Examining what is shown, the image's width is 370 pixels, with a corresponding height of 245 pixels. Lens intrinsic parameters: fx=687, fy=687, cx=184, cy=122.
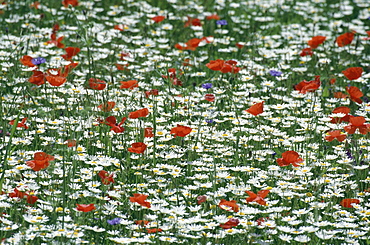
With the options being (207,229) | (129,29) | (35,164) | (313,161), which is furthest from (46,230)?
(129,29)

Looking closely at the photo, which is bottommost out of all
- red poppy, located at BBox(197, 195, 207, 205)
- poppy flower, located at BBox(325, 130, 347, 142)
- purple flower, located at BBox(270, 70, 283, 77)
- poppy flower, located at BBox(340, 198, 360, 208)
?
purple flower, located at BBox(270, 70, 283, 77)

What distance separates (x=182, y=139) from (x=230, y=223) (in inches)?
45.7

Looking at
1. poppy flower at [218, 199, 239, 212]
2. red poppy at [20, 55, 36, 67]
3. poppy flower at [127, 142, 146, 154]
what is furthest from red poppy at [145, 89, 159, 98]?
poppy flower at [218, 199, 239, 212]

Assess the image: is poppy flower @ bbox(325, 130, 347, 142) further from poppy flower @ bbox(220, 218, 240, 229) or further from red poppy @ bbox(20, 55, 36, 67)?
red poppy @ bbox(20, 55, 36, 67)

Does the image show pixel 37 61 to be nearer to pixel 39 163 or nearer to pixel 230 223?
pixel 39 163

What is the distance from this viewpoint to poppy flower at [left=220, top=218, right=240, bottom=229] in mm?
3186

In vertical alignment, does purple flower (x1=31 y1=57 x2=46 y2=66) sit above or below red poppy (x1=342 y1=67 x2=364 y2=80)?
below

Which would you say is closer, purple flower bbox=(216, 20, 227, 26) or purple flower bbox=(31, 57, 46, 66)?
purple flower bbox=(31, 57, 46, 66)

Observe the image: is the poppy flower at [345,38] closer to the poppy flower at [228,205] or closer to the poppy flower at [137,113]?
the poppy flower at [137,113]

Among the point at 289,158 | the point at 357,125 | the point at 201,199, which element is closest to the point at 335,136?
the point at 357,125

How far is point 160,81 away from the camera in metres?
5.32

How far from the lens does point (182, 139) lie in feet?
14.1

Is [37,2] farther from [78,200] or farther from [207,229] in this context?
[207,229]

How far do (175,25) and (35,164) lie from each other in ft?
12.1
